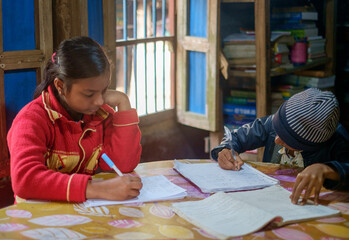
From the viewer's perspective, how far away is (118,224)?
1.28m

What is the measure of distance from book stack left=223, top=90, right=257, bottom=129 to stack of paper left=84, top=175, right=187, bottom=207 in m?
1.87

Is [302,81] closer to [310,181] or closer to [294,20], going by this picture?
[294,20]

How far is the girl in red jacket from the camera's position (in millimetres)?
1441

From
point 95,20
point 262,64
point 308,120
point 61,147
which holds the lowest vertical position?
point 61,147

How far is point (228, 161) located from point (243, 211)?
50 cm

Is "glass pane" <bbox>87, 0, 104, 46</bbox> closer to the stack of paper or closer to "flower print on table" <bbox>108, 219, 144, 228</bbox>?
the stack of paper

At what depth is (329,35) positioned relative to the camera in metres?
4.12

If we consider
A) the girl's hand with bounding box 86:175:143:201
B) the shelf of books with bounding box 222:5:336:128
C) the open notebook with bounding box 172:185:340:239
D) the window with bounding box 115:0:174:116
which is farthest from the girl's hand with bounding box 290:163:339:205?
the window with bounding box 115:0:174:116

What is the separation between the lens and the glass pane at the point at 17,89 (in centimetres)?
232

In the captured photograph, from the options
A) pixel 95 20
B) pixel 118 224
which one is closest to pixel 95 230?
pixel 118 224

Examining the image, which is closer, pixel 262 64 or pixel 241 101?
pixel 262 64

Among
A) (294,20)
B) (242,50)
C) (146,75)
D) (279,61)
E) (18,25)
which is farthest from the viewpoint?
(294,20)

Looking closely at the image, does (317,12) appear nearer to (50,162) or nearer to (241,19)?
(241,19)

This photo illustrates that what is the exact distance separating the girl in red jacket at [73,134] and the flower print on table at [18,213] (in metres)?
0.09
